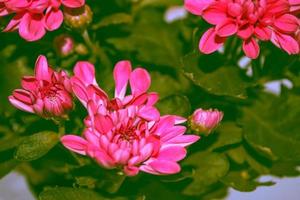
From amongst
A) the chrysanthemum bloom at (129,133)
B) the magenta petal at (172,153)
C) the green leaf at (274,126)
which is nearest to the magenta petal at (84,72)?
the chrysanthemum bloom at (129,133)

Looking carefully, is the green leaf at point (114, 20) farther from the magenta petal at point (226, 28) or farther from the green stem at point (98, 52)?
the magenta petal at point (226, 28)

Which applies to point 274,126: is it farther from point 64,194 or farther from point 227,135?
point 64,194

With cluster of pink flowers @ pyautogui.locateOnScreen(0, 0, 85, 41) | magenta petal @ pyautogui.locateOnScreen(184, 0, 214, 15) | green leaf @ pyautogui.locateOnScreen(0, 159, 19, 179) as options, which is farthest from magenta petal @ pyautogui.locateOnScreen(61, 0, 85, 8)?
green leaf @ pyautogui.locateOnScreen(0, 159, 19, 179)

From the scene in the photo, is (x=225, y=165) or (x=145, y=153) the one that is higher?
(x=145, y=153)

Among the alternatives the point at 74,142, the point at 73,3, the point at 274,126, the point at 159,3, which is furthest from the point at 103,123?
the point at 159,3

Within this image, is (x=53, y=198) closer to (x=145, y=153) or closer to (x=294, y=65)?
(x=145, y=153)

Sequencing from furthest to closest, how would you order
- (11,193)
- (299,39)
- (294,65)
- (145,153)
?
(11,193) → (294,65) → (299,39) → (145,153)

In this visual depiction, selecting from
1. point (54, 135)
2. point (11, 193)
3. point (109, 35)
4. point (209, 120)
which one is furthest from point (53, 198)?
point (11, 193)
